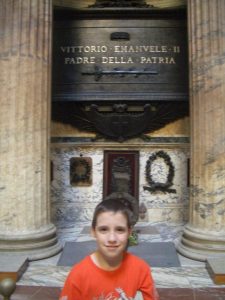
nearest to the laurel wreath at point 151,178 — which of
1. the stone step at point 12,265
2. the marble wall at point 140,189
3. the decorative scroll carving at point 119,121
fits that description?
the marble wall at point 140,189

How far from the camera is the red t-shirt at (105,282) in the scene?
194 centimetres

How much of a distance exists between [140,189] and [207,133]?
247cm

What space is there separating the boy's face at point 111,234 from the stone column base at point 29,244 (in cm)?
364

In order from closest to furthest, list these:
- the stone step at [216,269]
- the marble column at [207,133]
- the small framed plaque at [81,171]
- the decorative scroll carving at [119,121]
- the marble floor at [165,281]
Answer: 1. the marble floor at [165,281]
2. the stone step at [216,269]
3. the marble column at [207,133]
4. the decorative scroll carving at [119,121]
5. the small framed plaque at [81,171]

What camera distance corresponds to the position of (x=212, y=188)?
220 inches

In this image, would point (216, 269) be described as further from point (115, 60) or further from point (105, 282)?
point (115, 60)

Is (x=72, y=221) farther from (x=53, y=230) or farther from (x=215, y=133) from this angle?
(x=215, y=133)

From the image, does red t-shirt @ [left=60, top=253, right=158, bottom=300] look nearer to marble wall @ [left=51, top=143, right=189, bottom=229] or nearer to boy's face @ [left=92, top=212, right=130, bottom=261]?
boy's face @ [left=92, top=212, right=130, bottom=261]

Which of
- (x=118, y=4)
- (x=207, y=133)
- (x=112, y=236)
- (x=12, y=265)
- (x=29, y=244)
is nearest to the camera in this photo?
(x=112, y=236)

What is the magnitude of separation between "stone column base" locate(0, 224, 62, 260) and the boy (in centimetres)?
355

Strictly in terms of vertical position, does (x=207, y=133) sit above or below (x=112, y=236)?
above

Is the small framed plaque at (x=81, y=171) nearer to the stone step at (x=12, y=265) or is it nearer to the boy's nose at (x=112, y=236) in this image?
the stone step at (x=12, y=265)

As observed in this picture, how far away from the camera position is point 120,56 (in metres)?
7.52

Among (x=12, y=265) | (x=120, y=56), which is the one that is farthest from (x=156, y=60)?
(x=12, y=265)
